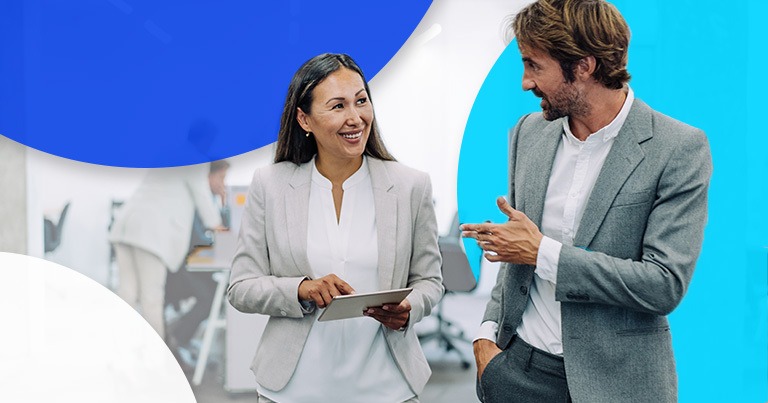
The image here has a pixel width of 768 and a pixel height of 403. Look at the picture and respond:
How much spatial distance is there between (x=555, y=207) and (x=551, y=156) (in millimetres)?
140

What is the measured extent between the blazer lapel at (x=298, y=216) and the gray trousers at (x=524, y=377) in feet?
2.01

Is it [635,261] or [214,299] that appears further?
[214,299]

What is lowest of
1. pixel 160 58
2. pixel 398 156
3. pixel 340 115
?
pixel 398 156

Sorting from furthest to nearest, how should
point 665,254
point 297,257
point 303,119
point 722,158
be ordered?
point 722,158, point 303,119, point 297,257, point 665,254

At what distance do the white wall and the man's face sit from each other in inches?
64.7

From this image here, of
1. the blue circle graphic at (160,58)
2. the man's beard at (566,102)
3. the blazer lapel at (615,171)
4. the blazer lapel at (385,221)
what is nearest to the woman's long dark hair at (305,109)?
the blazer lapel at (385,221)

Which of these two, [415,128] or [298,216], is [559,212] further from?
[415,128]

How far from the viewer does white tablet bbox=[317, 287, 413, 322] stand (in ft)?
7.04

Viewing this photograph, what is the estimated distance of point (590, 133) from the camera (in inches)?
81.4

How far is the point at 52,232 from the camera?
3738 millimetres

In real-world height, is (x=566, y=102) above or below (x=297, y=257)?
above

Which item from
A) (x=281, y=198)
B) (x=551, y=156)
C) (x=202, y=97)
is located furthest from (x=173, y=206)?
(x=551, y=156)

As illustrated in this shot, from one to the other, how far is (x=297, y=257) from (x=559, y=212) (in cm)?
80

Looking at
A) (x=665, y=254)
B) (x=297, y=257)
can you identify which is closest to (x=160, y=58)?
(x=297, y=257)
